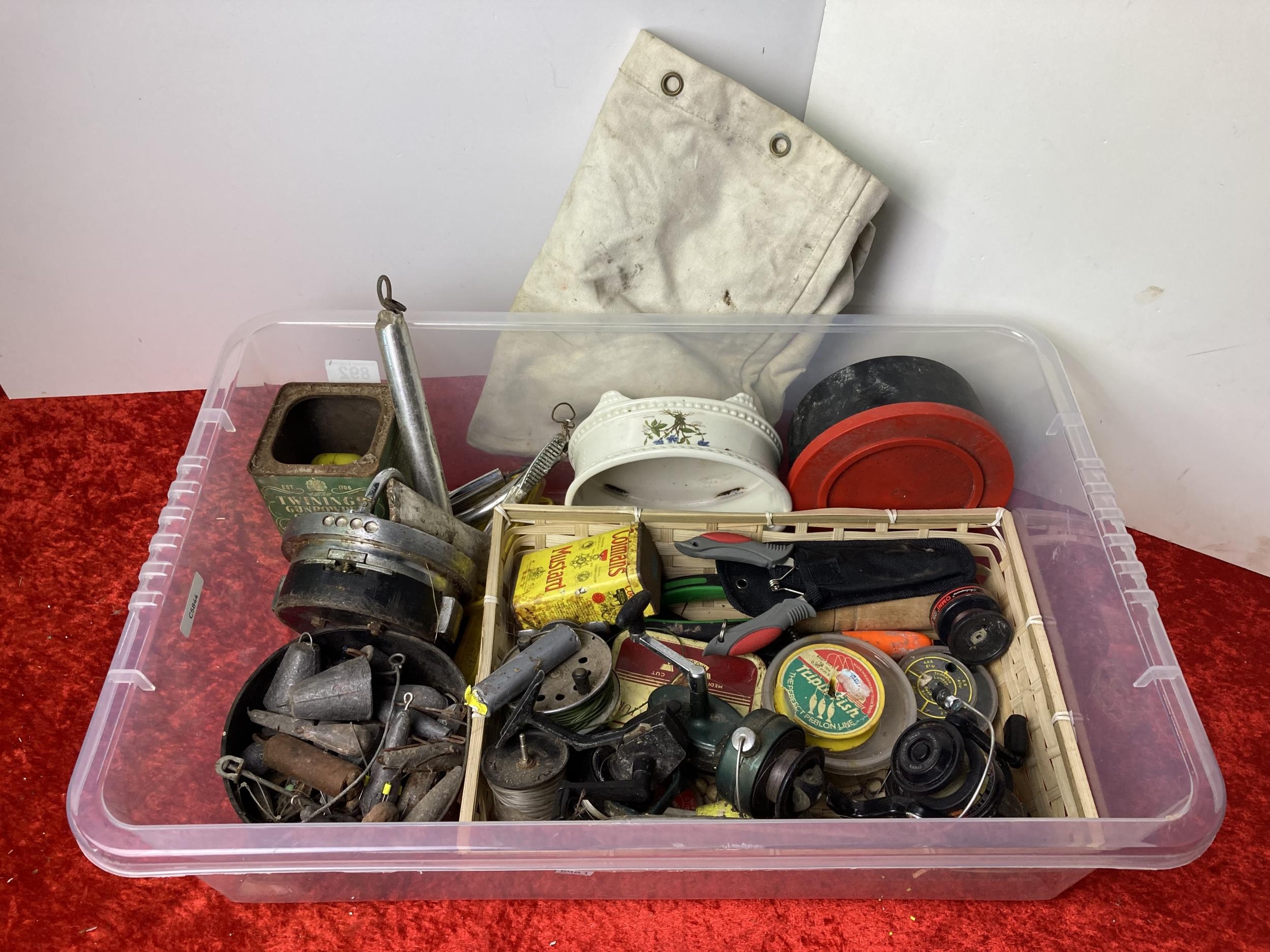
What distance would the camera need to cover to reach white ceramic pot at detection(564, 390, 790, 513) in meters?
1.33

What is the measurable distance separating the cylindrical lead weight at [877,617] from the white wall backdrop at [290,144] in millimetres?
750

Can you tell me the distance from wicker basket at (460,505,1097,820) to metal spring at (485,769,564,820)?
0.54ft

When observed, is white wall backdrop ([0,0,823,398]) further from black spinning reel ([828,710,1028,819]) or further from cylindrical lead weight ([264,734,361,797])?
black spinning reel ([828,710,1028,819])

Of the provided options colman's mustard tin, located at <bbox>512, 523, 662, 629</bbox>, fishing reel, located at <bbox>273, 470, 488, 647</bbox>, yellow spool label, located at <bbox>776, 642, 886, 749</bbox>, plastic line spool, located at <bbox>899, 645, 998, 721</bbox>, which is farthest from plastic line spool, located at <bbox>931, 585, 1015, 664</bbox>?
fishing reel, located at <bbox>273, 470, 488, 647</bbox>

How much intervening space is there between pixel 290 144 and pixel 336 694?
83 cm

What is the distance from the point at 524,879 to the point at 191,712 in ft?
1.60

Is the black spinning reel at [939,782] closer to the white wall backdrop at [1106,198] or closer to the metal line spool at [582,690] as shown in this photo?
the metal line spool at [582,690]

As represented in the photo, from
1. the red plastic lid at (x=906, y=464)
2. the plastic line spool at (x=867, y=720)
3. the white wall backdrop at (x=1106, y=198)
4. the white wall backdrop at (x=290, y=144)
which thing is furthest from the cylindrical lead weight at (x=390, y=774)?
the white wall backdrop at (x=1106, y=198)

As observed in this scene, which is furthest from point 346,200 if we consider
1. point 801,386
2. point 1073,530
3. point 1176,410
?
point 1176,410

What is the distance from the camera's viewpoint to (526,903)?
3.78 feet

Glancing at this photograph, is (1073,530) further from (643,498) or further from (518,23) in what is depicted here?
(518,23)

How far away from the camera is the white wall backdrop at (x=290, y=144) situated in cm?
129

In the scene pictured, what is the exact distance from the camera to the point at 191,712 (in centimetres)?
121

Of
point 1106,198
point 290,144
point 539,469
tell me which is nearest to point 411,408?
point 539,469
